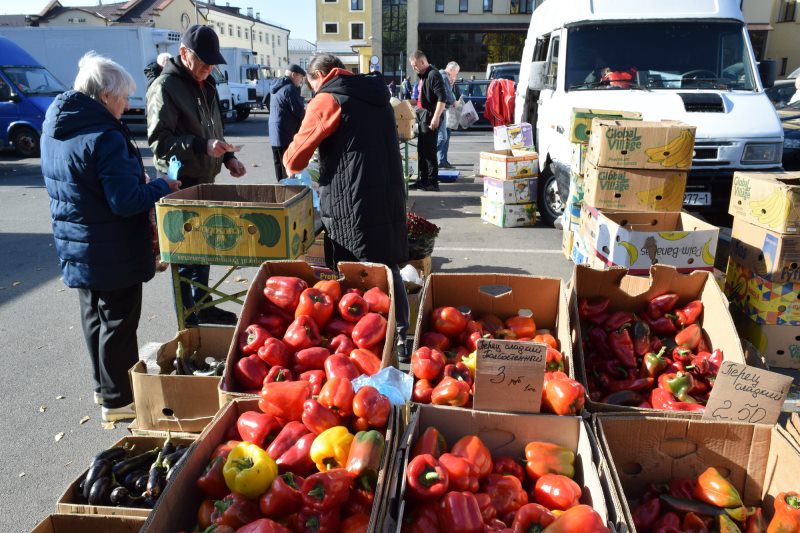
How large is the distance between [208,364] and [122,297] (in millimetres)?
630

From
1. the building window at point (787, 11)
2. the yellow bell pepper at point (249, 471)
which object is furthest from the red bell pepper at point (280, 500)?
the building window at point (787, 11)

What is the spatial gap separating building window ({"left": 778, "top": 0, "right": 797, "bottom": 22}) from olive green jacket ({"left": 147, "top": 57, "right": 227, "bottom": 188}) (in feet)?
151

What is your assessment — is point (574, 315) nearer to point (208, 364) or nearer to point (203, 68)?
point (208, 364)

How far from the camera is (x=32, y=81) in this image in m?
14.8

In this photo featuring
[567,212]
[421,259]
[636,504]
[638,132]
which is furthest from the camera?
[567,212]

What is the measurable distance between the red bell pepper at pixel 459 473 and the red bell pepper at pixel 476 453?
5 cm

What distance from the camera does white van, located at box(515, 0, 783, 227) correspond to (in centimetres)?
644

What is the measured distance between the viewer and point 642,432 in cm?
245

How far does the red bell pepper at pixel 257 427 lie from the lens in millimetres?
2291

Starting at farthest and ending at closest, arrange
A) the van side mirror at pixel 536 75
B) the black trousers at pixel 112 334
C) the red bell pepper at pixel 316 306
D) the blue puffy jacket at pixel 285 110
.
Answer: the van side mirror at pixel 536 75 < the blue puffy jacket at pixel 285 110 < the black trousers at pixel 112 334 < the red bell pepper at pixel 316 306

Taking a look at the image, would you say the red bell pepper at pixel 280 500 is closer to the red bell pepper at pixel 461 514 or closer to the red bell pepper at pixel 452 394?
the red bell pepper at pixel 461 514

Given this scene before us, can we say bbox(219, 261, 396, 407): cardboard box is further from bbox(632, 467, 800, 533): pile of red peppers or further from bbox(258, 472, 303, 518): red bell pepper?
bbox(632, 467, 800, 533): pile of red peppers

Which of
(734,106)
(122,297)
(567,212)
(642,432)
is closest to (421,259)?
(567,212)

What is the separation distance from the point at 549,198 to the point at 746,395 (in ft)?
19.9
